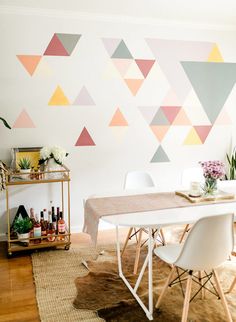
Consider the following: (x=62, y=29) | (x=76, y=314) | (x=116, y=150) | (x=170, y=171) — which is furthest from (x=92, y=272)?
(x=62, y=29)

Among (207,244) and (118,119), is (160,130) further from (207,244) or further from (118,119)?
(207,244)

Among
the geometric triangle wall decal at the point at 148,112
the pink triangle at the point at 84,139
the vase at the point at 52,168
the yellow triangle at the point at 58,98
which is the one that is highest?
the yellow triangle at the point at 58,98

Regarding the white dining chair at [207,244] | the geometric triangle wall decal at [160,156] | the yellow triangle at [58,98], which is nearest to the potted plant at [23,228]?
the yellow triangle at [58,98]

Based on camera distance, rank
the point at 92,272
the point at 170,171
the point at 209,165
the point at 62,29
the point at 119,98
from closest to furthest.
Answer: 1. the point at 209,165
2. the point at 92,272
3. the point at 62,29
4. the point at 119,98
5. the point at 170,171

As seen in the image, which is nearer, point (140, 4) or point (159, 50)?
point (140, 4)

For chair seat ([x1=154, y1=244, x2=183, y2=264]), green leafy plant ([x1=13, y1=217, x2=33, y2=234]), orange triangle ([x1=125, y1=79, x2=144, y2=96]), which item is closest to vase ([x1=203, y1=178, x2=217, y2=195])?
chair seat ([x1=154, y1=244, x2=183, y2=264])

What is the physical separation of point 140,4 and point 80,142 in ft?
4.91

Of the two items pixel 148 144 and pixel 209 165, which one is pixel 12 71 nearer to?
pixel 148 144

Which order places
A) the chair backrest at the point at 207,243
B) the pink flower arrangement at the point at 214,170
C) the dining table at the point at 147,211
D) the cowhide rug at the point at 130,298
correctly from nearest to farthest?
the chair backrest at the point at 207,243, the dining table at the point at 147,211, the cowhide rug at the point at 130,298, the pink flower arrangement at the point at 214,170

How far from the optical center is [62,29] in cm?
369

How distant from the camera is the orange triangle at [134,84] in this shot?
157 inches

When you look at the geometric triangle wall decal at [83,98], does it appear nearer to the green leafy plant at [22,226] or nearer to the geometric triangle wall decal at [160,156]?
the geometric triangle wall decal at [160,156]

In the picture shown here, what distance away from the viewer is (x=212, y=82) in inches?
171

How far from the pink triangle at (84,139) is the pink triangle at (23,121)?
0.53 metres
